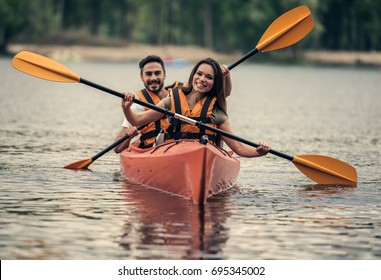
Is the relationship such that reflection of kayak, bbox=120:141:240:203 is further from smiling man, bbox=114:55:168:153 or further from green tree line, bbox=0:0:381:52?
green tree line, bbox=0:0:381:52

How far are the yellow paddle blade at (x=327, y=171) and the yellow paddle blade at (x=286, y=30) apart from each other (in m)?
1.82

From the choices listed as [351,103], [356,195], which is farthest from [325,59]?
[356,195]

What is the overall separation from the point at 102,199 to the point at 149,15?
88.6m

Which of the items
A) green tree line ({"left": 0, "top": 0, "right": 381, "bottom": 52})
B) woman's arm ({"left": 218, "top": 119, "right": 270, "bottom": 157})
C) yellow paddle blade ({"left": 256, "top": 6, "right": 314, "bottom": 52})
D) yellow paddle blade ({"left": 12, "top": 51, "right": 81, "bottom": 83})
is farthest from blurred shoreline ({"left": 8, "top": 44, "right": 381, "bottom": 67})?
woman's arm ({"left": 218, "top": 119, "right": 270, "bottom": 157})

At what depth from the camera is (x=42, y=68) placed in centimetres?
1434

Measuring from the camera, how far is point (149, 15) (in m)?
101

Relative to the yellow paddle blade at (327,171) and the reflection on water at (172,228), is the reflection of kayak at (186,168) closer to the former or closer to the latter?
the reflection on water at (172,228)

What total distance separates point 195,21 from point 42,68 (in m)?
86.3

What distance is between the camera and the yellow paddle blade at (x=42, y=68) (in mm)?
14011

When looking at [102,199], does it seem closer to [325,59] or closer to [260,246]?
[260,246]

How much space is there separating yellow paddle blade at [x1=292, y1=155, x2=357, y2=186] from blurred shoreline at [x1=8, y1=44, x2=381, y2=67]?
70906 millimetres

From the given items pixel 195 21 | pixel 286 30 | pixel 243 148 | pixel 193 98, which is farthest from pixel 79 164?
pixel 195 21

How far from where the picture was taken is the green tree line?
8531 cm
